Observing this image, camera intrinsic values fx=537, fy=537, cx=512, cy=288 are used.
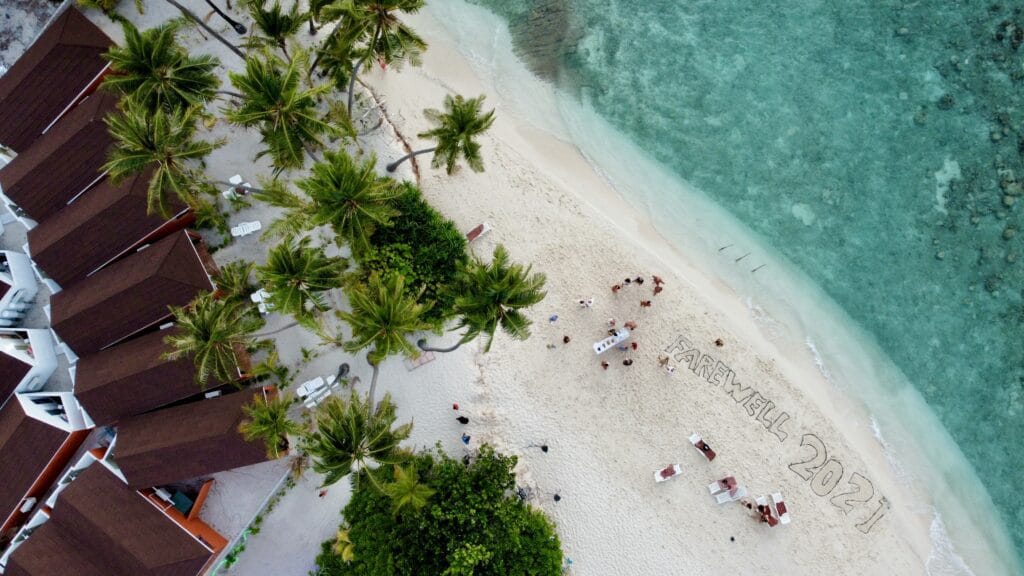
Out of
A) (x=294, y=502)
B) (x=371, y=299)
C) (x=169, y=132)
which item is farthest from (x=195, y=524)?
(x=169, y=132)

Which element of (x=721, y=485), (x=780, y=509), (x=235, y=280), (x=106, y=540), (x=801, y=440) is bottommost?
(x=780, y=509)

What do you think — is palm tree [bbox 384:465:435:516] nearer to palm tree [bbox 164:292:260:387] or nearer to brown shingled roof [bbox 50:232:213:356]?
palm tree [bbox 164:292:260:387]

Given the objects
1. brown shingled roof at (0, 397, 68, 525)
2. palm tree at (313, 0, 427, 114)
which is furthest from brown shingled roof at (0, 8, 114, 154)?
palm tree at (313, 0, 427, 114)

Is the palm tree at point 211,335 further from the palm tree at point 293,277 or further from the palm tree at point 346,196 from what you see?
the palm tree at point 346,196

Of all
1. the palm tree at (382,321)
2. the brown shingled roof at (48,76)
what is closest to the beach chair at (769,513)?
the palm tree at (382,321)

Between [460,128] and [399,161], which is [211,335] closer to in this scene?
[399,161]

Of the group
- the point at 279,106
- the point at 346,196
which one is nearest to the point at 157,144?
the point at 279,106
